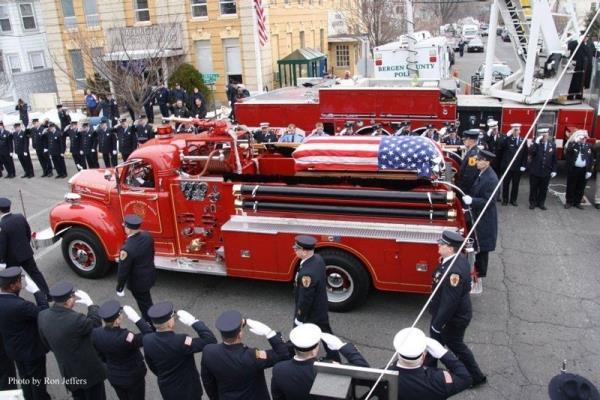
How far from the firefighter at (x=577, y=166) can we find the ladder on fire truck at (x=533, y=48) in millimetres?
2092

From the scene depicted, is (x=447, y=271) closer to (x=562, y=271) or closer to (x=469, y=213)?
(x=469, y=213)

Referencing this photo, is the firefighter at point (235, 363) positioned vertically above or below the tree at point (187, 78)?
below

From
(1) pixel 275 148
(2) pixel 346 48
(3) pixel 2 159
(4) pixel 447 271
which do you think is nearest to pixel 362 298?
(4) pixel 447 271

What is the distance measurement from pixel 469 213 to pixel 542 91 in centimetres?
750

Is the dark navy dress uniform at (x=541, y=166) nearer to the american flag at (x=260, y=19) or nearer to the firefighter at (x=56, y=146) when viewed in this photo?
the american flag at (x=260, y=19)

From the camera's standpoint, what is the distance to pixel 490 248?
732 cm

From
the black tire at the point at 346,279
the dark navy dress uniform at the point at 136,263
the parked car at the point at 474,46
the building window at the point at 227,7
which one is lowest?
the black tire at the point at 346,279

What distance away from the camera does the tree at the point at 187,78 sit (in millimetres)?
24469

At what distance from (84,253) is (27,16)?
96.2 ft

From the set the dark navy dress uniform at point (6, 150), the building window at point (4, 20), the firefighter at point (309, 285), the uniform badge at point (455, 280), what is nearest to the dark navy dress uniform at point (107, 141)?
the dark navy dress uniform at point (6, 150)

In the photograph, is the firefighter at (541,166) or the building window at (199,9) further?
the building window at (199,9)

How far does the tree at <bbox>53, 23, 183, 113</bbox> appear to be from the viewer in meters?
18.1

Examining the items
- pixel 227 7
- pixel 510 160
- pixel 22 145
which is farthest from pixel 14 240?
pixel 227 7

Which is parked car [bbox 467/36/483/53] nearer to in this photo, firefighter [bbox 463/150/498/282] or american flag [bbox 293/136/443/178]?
firefighter [bbox 463/150/498/282]
